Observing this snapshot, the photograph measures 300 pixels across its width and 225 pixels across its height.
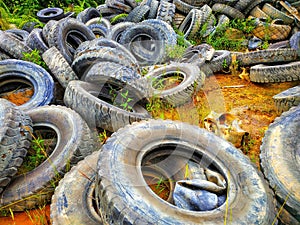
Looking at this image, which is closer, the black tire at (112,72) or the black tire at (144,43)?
the black tire at (112,72)

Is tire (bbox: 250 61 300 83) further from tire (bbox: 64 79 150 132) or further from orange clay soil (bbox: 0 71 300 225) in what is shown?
tire (bbox: 64 79 150 132)

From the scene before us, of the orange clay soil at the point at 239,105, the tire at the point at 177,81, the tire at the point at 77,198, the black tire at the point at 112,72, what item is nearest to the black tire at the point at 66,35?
the black tire at the point at 112,72

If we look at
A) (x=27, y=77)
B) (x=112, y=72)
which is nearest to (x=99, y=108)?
(x=112, y=72)

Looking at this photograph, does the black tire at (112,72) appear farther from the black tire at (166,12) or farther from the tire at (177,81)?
the black tire at (166,12)

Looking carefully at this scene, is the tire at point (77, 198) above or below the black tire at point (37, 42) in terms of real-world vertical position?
below

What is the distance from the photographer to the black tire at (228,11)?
8707 mm

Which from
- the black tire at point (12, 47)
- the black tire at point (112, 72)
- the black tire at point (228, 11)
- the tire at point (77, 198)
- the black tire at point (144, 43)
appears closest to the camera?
the tire at point (77, 198)

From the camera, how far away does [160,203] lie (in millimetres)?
1987

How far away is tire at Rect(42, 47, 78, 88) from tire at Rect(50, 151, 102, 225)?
188 centimetres

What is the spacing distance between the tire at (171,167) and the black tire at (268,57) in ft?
11.2

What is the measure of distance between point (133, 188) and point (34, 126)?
6.53 ft

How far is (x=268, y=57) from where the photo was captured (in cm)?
541

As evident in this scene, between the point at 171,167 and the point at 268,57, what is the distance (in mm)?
3867

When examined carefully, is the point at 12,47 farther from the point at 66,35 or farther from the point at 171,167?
the point at 171,167
